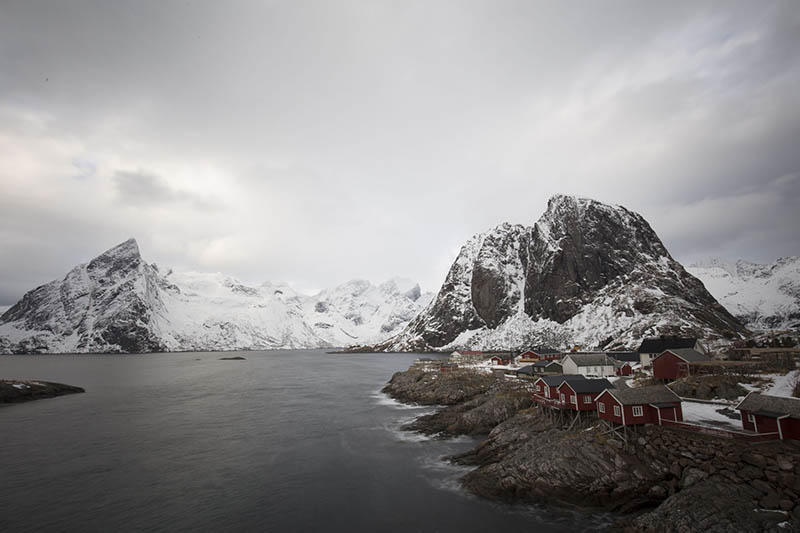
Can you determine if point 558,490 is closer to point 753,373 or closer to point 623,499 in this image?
point 623,499

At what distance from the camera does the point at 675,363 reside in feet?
172

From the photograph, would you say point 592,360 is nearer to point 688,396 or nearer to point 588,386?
point 688,396

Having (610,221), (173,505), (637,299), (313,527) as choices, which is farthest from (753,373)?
(610,221)

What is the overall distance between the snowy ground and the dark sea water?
50.1ft

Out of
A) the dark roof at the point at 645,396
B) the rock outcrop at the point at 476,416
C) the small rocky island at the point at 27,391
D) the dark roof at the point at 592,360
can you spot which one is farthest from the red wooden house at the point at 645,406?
the small rocky island at the point at 27,391

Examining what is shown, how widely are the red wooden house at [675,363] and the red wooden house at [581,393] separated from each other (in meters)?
21.9

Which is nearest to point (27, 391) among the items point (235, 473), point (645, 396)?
point (235, 473)

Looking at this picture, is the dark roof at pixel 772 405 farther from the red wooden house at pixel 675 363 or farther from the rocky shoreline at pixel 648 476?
the red wooden house at pixel 675 363

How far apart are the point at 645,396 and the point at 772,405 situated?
306 inches

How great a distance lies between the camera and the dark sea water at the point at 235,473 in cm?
2528

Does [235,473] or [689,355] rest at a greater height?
[689,355]

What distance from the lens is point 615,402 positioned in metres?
32.0

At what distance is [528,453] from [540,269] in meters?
179

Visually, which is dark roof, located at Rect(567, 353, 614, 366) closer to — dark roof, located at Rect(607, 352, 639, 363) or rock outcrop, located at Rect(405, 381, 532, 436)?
dark roof, located at Rect(607, 352, 639, 363)
